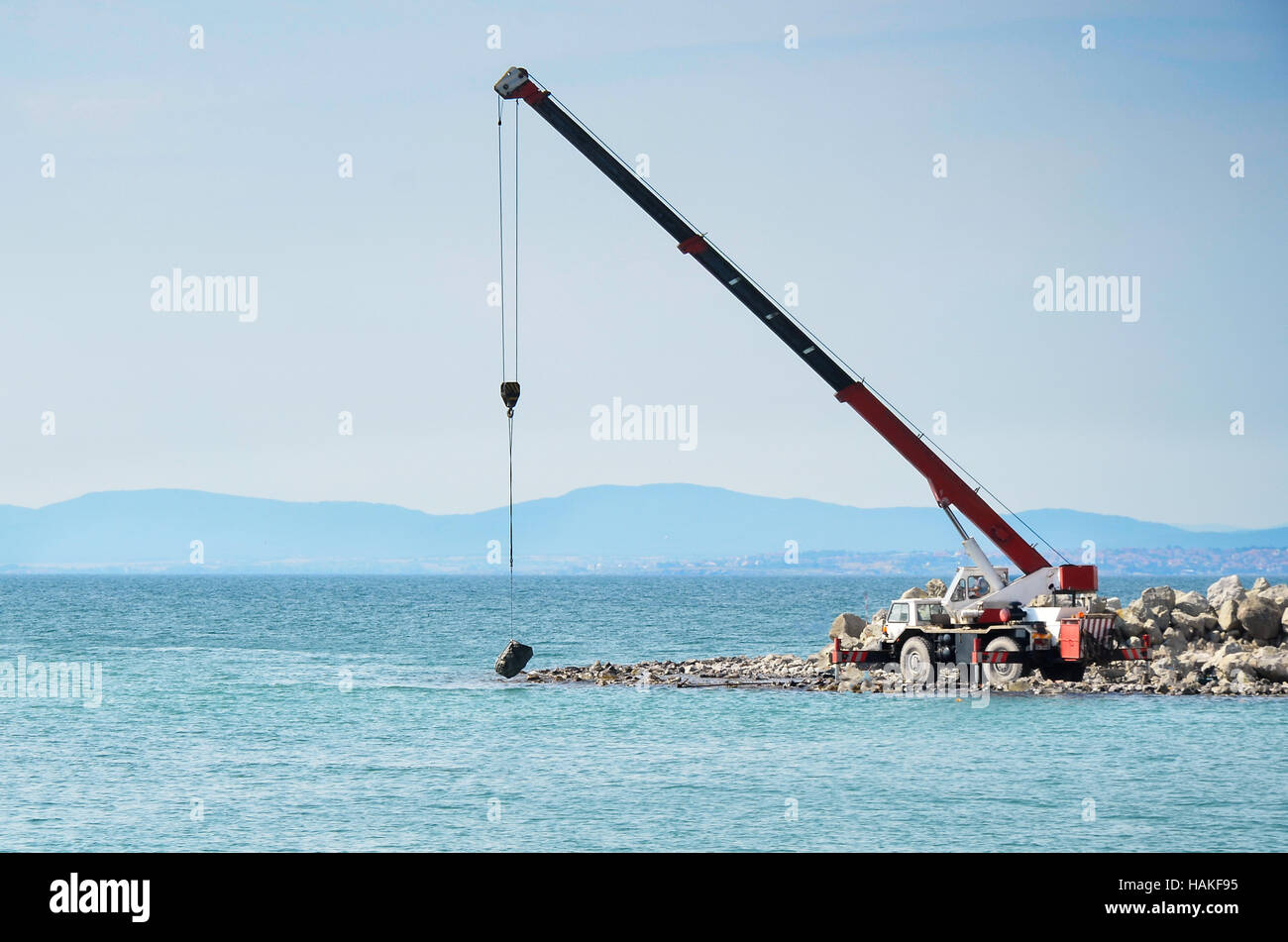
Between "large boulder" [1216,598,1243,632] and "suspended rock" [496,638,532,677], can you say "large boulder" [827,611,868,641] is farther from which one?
"suspended rock" [496,638,532,677]

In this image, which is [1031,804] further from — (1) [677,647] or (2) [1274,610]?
(1) [677,647]

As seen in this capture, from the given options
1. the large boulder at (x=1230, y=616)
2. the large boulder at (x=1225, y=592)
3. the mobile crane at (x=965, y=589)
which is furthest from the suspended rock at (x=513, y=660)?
the large boulder at (x=1225, y=592)

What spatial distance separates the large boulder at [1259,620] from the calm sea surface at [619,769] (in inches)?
280

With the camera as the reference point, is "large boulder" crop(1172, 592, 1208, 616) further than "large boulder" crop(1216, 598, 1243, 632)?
Yes

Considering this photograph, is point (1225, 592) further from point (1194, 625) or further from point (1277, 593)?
point (1194, 625)

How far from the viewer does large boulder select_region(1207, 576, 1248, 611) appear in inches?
1833

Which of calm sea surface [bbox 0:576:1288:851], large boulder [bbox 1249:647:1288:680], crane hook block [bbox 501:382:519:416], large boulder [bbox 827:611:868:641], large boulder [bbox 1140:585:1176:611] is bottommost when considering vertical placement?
calm sea surface [bbox 0:576:1288:851]

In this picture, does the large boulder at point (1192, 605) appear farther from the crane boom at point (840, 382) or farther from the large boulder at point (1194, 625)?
the crane boom at point (840, 382)

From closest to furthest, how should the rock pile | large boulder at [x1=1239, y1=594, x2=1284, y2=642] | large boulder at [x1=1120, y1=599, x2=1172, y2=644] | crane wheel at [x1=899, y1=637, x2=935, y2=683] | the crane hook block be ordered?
the crane hook block, the rock pile, crane wheel at [x1=899, y1=637, x2=935, y2=683], large boulder at [x1=1120, y1=599, x2=1172, y2=644], large boulder at [x1=1239, y1=594, x2=1284, y2=642]

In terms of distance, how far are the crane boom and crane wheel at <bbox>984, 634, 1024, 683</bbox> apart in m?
2.25

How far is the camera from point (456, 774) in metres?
28.0

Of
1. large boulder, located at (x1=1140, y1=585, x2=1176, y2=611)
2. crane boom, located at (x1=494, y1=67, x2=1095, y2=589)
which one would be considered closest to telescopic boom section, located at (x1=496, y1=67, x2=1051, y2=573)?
crane boom, located at (x1=494, y1=67, x2=1095, y2=589)
